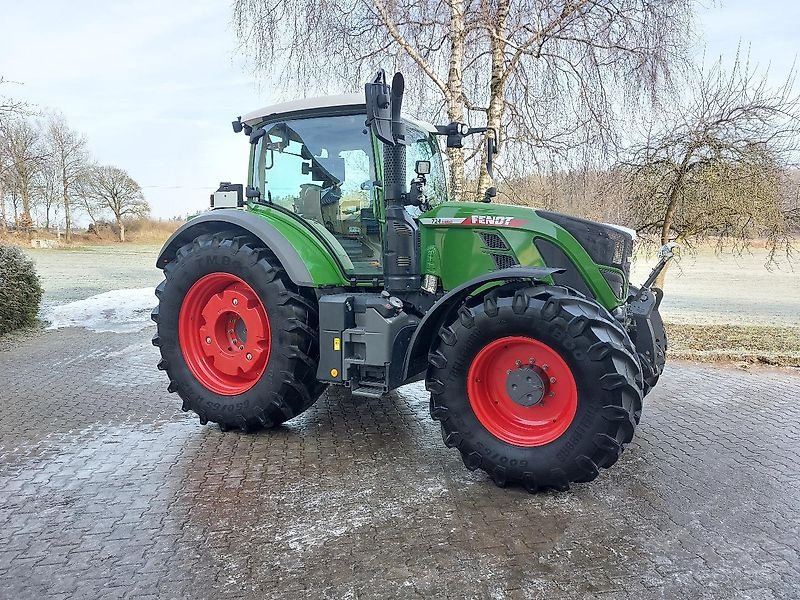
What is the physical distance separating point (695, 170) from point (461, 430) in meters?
7.35

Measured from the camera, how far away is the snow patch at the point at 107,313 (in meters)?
10.6

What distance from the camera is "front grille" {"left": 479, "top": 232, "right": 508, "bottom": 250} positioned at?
4.33 metres

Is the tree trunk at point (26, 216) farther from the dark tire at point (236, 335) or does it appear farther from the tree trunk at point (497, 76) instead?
the dark tire at point (236, 335)

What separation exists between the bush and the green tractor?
5722 millimetres

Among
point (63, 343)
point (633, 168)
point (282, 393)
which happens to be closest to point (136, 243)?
point (63, 343)

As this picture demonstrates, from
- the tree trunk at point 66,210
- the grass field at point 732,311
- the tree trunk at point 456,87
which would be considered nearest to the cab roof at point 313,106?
the tree trunk at point 456,87

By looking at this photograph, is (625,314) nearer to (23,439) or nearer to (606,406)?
(606,406)

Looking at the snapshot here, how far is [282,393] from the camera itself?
15.2ft

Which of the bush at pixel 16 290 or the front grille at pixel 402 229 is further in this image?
the bush at pixel 16 290

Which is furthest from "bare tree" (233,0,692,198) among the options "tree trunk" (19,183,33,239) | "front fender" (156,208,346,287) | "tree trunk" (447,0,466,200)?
"tree trunk" (19,183,33,239)

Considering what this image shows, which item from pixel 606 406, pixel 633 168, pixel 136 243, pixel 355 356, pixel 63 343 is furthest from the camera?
pixel 136 243

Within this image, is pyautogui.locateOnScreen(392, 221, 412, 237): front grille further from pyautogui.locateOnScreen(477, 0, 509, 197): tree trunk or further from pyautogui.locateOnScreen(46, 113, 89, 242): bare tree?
pyautogui.locateOnScreen(46, 113, 89, 242): bare tree

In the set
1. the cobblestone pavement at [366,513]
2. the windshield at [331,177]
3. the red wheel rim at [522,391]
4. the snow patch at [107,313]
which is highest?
the windshield at [331,177]

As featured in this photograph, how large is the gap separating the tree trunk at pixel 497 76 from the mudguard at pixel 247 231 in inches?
187
